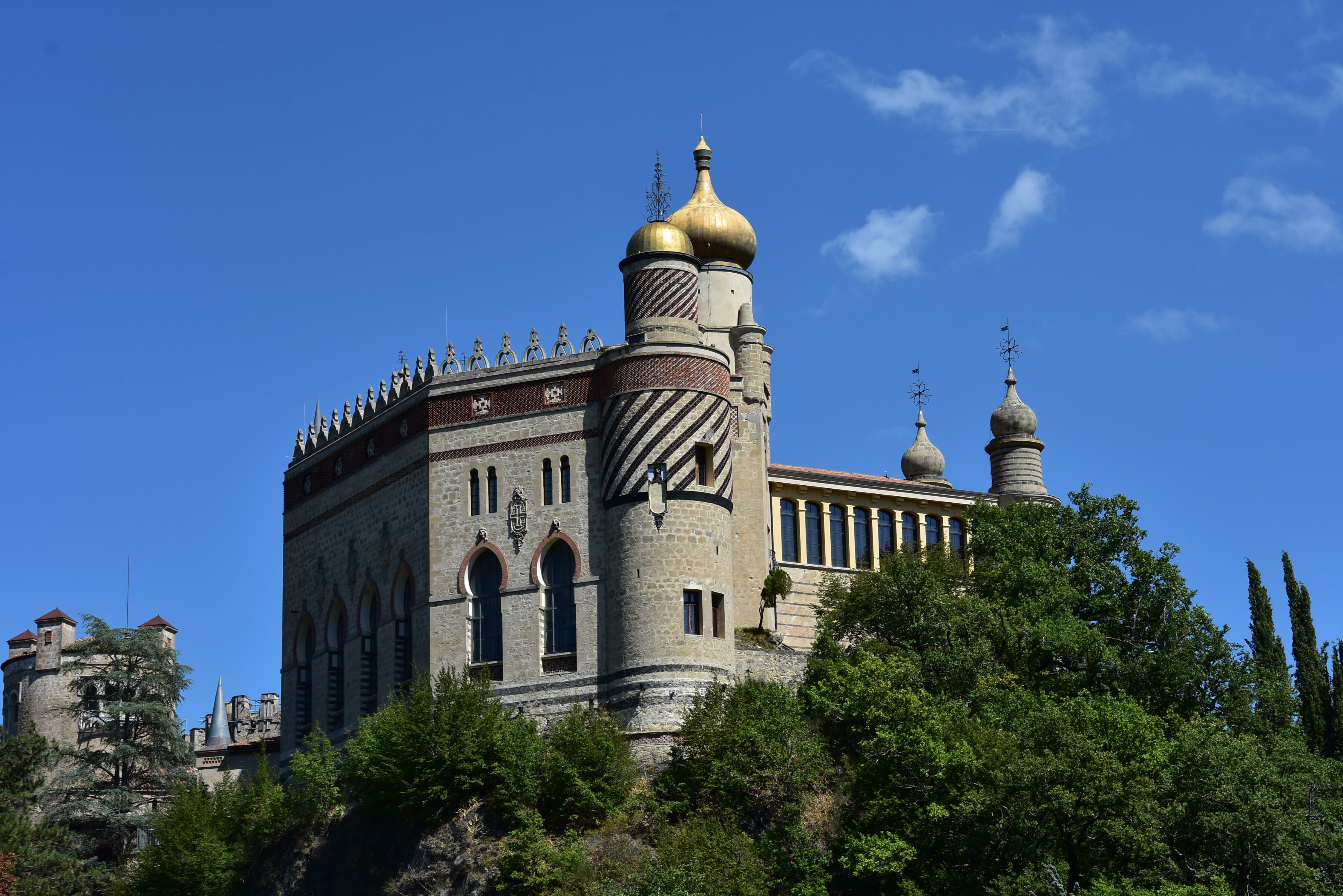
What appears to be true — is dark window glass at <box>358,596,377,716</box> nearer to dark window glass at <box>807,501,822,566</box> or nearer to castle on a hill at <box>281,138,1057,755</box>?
castle on a hill at <box>281,138,1057,755</box>

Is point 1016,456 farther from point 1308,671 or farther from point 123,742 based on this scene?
point 123,742

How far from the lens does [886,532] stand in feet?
232

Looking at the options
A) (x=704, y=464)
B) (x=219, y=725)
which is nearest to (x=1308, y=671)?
(x=704, y=464)

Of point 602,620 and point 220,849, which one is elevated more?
point 602,620

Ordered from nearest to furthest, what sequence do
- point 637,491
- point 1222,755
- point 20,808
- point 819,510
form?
point 1222,755, point 637,491, point 20,808, point 819,510

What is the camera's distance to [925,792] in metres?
47.9

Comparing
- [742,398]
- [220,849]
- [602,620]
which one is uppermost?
[742,398]

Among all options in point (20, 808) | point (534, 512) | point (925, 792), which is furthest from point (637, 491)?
point (20, 808)

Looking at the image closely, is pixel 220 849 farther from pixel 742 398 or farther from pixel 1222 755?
pixel 1222 755

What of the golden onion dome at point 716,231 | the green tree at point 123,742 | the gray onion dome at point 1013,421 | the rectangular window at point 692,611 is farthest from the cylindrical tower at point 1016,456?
the green tree at point 123,742

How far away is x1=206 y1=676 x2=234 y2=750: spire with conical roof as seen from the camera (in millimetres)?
121438

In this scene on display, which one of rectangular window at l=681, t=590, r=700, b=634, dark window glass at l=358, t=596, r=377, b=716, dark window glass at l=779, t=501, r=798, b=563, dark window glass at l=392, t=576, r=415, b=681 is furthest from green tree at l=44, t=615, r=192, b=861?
dark window glass at l=779, t=501, r=798, b=563

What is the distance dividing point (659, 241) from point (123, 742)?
24.5m

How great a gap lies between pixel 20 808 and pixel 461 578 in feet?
52.9
